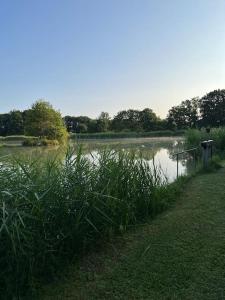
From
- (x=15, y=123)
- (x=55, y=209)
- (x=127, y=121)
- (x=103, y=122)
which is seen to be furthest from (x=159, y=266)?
(x=127, y=121)

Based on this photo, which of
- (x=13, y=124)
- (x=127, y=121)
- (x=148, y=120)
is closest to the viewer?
(x=13, y=124)

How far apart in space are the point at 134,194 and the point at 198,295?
2.46 metres

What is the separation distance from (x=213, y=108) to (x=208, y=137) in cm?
5029

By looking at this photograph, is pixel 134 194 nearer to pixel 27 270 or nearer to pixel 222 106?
pixel 27 270

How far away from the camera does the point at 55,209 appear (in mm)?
3678

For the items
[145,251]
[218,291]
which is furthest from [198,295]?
[145,251]

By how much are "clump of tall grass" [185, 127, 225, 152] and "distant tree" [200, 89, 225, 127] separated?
4448 centimetres

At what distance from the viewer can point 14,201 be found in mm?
3303

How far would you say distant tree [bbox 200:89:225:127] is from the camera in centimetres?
6431

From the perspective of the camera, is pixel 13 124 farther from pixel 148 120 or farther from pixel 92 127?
pixel 148 120

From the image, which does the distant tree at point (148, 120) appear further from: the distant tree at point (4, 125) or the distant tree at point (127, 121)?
the distant tree at point (4, 125)

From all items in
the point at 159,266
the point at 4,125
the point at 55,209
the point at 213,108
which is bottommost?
the point at 159,266

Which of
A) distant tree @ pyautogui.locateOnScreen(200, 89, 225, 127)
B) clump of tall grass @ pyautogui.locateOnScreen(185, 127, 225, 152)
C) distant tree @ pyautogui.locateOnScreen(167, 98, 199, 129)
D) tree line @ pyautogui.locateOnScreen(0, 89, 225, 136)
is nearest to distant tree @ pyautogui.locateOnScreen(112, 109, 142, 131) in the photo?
tree line @ pyautogui.locateOnScreen(0, 89, 225, 136)

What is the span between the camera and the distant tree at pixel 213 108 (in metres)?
64.3
